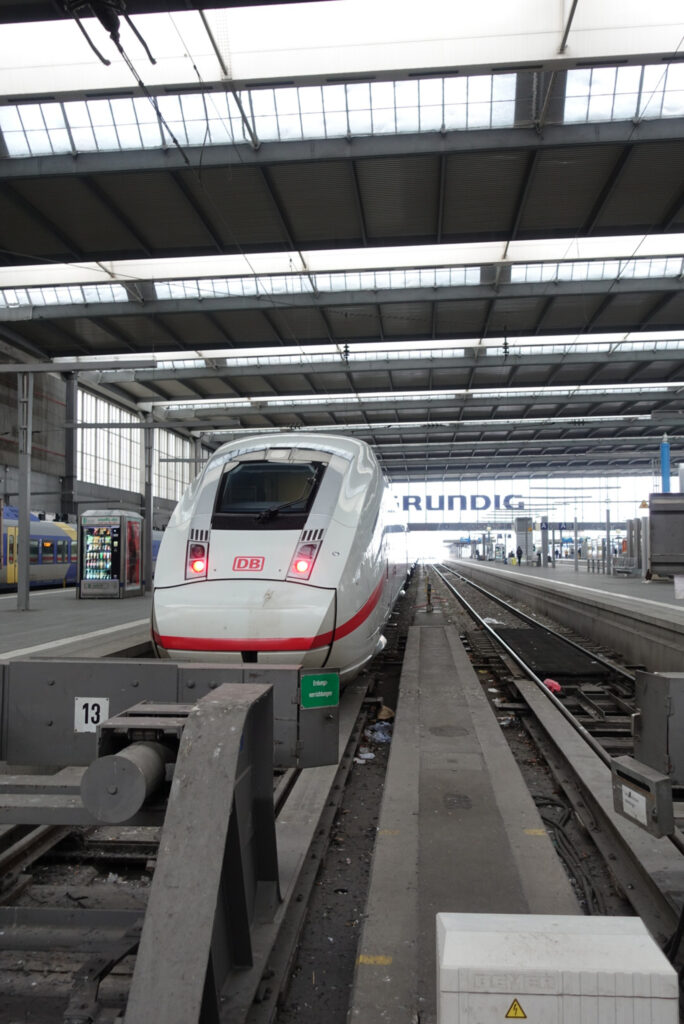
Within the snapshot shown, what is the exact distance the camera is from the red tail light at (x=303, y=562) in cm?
543

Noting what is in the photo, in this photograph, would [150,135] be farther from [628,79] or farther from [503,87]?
[628,79]

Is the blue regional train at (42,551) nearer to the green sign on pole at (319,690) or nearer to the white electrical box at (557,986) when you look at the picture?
the green sign on pole at (319,690)

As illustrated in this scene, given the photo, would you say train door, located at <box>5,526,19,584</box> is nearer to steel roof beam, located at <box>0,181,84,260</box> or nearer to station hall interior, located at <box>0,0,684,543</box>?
station hall interior, located at <box>0,0,684,543</box>

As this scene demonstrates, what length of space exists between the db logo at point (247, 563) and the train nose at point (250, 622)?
128mm

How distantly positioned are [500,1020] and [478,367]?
25476 mm

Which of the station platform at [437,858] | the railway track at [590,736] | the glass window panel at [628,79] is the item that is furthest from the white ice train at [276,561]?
the glass window panel at [628,79]

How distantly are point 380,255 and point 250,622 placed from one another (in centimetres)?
1379

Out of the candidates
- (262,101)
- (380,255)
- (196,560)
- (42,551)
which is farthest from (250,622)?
(42,551)

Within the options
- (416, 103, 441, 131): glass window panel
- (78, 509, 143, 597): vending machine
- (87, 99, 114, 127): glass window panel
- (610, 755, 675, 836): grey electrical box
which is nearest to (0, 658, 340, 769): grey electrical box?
(610, 755, 675, 836): grey electrical box

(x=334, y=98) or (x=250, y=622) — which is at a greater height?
(x=334, y=98)

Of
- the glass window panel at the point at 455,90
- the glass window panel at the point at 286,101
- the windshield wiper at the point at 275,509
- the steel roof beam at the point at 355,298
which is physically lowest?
the windshield wiper at the point at 275,509

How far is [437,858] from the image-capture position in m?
3.57

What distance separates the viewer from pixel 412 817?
13.6 feet

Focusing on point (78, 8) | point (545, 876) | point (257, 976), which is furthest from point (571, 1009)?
point (78, 8)
